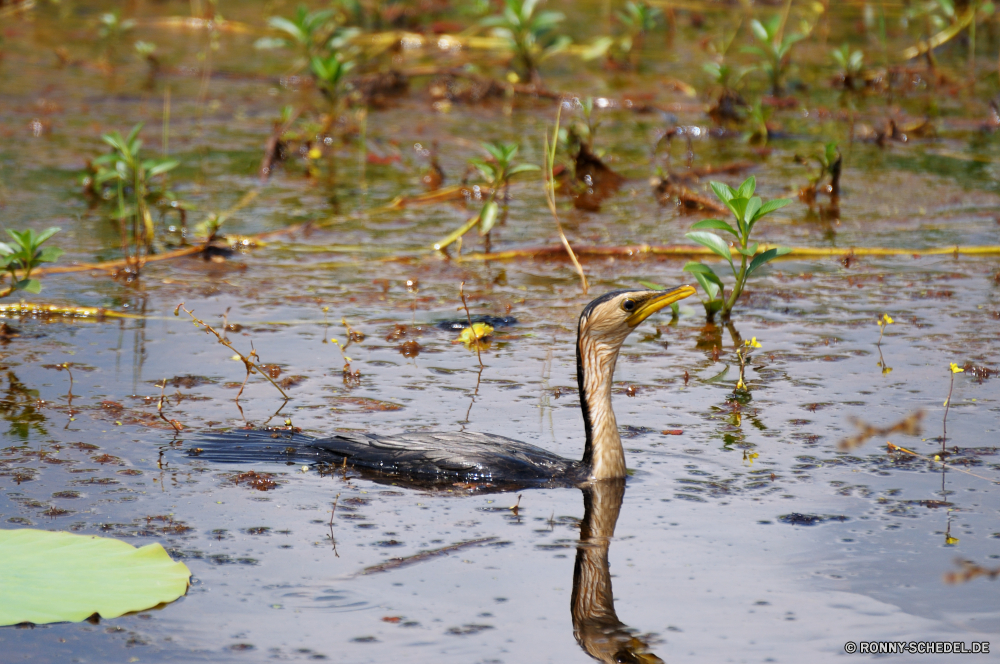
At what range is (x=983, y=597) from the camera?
12.0 feet

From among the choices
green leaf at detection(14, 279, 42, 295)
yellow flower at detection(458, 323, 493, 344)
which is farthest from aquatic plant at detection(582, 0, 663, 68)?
green leaf at detection(14, 279, 42, 295)

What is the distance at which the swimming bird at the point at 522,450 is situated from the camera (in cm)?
445

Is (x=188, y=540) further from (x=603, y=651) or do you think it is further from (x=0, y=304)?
(x=0, y=304)

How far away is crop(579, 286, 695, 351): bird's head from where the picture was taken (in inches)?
178

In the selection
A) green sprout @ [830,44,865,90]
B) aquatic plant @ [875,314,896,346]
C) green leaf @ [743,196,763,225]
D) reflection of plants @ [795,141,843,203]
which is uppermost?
green sprout @ [830,44,865,90]

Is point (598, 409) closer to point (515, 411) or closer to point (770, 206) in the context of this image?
point (515, 411)

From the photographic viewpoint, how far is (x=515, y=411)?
5215mm

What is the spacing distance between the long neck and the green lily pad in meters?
1.53

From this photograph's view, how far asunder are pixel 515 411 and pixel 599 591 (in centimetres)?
162

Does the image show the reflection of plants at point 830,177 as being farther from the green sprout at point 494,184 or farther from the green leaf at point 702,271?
the green leaf at point 702,271

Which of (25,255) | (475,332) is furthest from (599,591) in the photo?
(25,255)

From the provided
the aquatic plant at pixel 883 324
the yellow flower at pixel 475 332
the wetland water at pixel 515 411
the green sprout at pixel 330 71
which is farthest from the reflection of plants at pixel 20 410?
the green sprout at pixel 330 71

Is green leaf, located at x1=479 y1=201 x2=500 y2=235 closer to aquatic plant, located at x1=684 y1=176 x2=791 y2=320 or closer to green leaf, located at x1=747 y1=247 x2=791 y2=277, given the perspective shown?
aquatic plant, located at x1=684 y1=176 x2=791 y2=320

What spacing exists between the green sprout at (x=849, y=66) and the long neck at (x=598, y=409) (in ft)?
26.2
